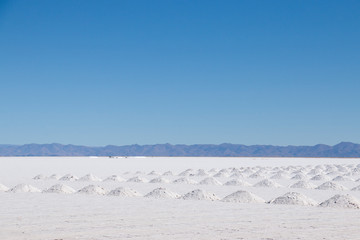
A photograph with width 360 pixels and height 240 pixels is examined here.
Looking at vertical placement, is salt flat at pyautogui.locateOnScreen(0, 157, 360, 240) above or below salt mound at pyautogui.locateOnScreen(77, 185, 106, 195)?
below

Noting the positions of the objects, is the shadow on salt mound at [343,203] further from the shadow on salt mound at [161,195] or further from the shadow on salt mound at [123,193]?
the shadow on salt mound at [123,193]

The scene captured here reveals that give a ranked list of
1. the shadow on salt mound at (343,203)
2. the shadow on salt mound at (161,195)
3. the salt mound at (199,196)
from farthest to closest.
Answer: the shadow on salt mound at (161,195), the salt mound at (199,196), the shadow on salt mound at (343,203)

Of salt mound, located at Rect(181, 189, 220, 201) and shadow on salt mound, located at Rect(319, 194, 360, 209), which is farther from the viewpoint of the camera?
salt mound, located at Rect(181, 189, 220, 201)

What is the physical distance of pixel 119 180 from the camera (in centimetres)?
2200

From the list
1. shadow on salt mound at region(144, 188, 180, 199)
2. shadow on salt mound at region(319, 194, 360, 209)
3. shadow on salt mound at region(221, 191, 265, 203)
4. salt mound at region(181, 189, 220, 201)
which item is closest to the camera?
shadow on salt mound at region(319, 194, 360, 209)

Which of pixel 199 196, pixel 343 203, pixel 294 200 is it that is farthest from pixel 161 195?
pixel 343 203

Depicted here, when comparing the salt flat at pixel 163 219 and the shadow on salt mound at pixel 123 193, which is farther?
the shadow on salt mound at pixel 123 193

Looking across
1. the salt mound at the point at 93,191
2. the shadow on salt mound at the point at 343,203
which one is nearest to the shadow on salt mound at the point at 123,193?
the salt mound at the point at 93,191

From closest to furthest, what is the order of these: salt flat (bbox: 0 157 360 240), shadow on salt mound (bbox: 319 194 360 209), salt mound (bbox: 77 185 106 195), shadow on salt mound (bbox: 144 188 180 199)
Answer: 1. salt flat (bbox: 0 157 360 240)
2. shadow on salt mound (bbox: 319 194 360 209)
3. shadow on salt mound (bbox: 144 188 180 199)
4. salt mound (bbox: 77 185 106 195)

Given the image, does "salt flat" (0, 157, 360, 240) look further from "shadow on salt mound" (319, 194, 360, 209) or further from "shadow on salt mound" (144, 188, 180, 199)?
"shadow on salt mound" (144, 188, 180, 199)

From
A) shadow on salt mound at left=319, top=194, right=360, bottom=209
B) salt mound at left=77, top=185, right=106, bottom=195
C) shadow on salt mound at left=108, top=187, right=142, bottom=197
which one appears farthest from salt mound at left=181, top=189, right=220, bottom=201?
shadow on salt mound at left=319, top=194, right=360, bottom=209

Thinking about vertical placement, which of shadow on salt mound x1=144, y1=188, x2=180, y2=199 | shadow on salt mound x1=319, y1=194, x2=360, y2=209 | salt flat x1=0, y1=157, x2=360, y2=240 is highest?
shadow on salt mound x1=319, y1=194, x2=360, y2=209

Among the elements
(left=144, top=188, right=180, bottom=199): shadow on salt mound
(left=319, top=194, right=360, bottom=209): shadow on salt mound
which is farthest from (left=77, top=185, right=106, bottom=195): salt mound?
(left=319, top=194, right=360, bottom=209): shadow on salt mound

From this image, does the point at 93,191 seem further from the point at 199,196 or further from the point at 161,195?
the point at 199,196
